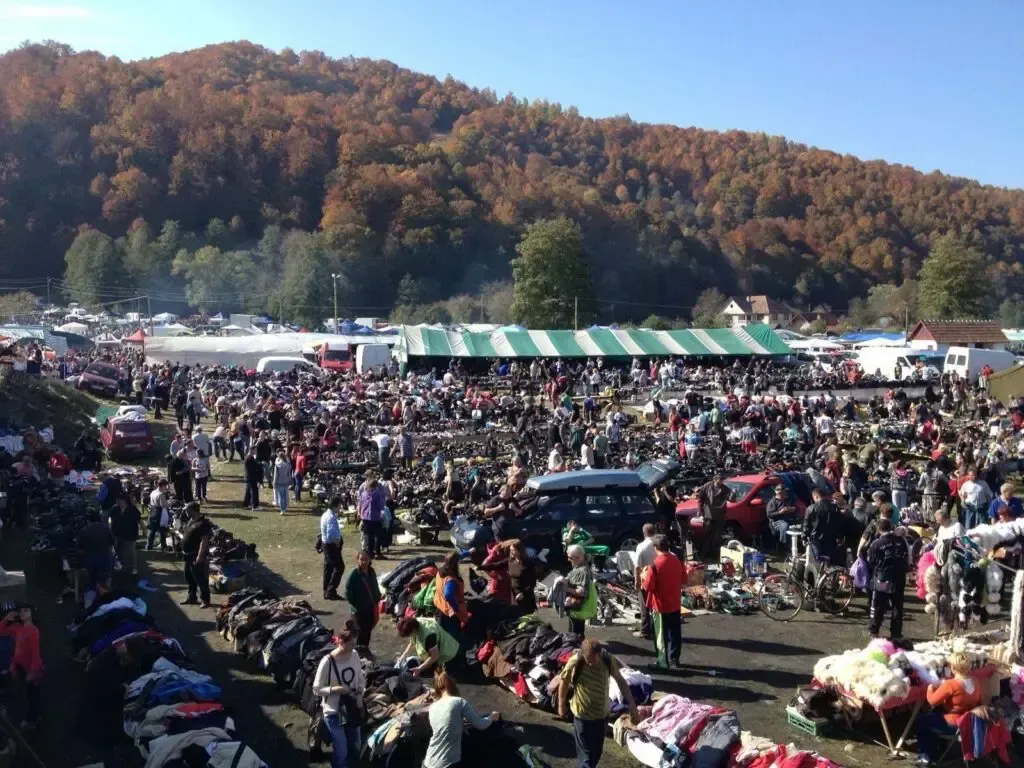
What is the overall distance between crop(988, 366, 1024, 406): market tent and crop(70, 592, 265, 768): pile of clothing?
2790 centimetres

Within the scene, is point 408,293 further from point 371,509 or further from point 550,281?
point 371,509

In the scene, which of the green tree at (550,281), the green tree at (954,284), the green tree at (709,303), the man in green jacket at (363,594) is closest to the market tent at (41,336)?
the green tree at (550,281)

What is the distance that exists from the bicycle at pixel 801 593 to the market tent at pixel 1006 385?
21425 millimetres

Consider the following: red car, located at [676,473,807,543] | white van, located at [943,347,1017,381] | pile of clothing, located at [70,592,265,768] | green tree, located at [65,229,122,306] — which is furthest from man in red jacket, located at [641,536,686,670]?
green tree, located at [65,229,122,306]

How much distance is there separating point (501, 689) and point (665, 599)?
169cm

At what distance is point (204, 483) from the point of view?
16906 mm

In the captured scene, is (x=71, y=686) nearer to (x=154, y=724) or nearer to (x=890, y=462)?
(x=154, y=724)

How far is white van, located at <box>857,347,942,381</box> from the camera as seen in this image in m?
37.4

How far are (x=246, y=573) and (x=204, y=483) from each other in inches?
216

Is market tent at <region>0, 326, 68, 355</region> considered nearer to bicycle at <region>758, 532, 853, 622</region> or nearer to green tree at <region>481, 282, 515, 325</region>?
green tree at <region>481, 282, 515, 325</region>

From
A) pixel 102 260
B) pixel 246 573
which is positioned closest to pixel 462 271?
pixel 102 260

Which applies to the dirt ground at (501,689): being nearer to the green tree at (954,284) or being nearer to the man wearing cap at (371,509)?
the man wearing cap at (371,509)

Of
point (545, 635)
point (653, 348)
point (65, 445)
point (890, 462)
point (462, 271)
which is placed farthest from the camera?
point (462, 271)

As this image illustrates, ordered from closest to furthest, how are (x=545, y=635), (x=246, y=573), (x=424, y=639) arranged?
1. (x=424, y=639)
2. (x=545, y=635)
3. (x=246, y=573)
